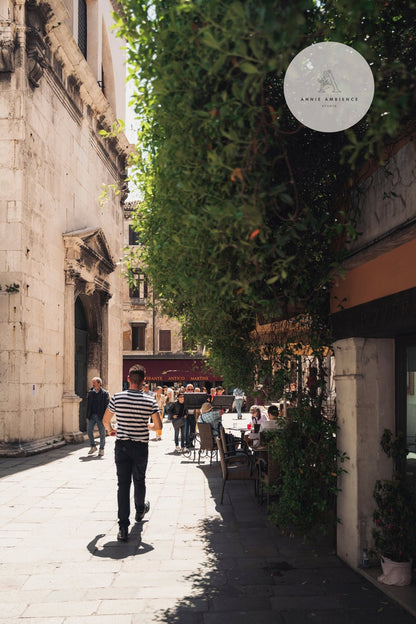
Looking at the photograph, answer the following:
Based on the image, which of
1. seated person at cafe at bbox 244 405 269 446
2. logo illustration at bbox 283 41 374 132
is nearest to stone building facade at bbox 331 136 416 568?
logo illustration at bbox 283 41 374 132

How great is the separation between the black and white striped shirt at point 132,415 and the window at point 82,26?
16674mm

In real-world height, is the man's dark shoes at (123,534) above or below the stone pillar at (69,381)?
below

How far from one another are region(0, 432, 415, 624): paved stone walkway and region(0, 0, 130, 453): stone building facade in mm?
4929

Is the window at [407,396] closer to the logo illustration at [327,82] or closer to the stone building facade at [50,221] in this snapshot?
Result: the logo illustration at [327,82]

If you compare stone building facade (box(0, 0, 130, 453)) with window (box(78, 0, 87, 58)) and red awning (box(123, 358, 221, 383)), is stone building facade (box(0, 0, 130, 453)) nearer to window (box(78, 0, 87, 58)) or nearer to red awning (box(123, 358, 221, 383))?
window (box(78, 0, 87, 58))

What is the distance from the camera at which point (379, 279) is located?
5.07 metres

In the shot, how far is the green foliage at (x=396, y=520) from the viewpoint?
16.8 feet

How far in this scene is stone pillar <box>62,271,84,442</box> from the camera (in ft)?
54.3

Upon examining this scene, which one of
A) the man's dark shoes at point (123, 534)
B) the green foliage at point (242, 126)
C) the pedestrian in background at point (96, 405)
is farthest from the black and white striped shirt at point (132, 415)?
the pedestrian in background at point (96, 405)

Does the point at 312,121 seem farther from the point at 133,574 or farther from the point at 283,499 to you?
the point at 133,574

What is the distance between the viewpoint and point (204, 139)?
3.84m

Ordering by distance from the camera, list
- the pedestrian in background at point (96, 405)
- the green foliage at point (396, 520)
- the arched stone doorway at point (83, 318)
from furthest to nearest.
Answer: the arched stone doorway at point (83, 318), the pedestrian in background at point (96, 405), the green foliage at point (396, 520)

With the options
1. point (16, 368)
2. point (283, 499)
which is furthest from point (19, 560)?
point (16, 368)

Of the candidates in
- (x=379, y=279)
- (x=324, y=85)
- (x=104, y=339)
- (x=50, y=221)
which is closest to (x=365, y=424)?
(x=379, y=279)
